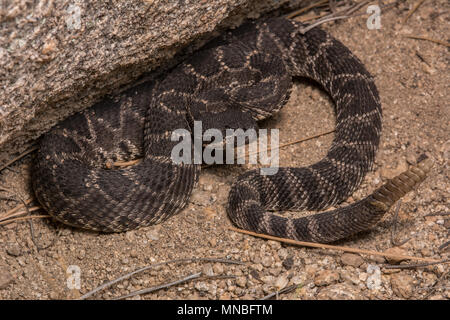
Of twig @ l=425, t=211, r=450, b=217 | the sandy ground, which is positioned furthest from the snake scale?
twig @ l=425, t=211, r=450, b=217

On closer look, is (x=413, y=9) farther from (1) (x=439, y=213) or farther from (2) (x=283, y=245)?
(2) (x=283, y=245)

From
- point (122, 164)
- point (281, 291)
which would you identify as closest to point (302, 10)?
point (122, 164)

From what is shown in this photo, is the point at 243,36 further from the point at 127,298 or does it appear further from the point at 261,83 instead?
the point at 127,298

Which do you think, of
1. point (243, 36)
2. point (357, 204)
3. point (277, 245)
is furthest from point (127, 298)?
point (243, 36)

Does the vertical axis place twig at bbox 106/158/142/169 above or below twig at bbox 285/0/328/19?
below

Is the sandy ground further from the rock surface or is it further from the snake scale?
the rock surface
